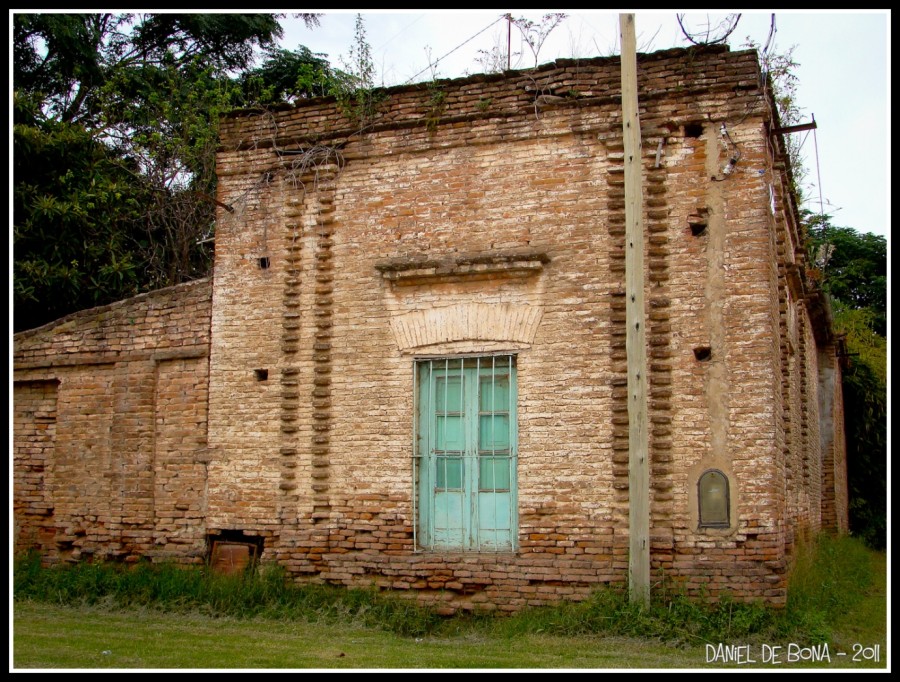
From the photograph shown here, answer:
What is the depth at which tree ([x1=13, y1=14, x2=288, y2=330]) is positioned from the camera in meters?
13.5

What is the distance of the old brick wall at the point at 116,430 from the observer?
9.67 m

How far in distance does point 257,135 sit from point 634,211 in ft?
14.4

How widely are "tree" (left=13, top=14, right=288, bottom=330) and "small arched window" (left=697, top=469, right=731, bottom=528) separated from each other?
7452mm

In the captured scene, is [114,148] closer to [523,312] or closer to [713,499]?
[523,312]

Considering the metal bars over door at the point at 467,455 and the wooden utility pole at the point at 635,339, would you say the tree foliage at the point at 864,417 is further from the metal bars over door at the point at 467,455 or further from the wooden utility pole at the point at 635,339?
the metal bars over door at the point at 467,455

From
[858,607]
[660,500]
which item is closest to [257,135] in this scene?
[660,500]

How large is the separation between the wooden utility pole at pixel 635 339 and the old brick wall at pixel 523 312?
33 cm

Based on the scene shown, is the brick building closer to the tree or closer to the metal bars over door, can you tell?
the metal bars over door

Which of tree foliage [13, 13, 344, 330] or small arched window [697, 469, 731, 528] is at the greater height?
tree foliage [13, 13, 344, 330]

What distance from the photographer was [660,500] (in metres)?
8.08

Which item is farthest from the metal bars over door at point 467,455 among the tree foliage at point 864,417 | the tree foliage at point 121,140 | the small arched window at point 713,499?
the tree foliage at point 864,417

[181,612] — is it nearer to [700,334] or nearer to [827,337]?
[700,334]

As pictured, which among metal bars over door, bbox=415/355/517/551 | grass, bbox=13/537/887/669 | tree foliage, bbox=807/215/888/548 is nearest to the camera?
grass, bbox=13/537/887/669

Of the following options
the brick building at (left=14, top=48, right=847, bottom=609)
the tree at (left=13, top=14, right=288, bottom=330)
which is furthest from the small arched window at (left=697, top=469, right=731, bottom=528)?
the tree at (left=13, top=14, right=288, bottom=330)
